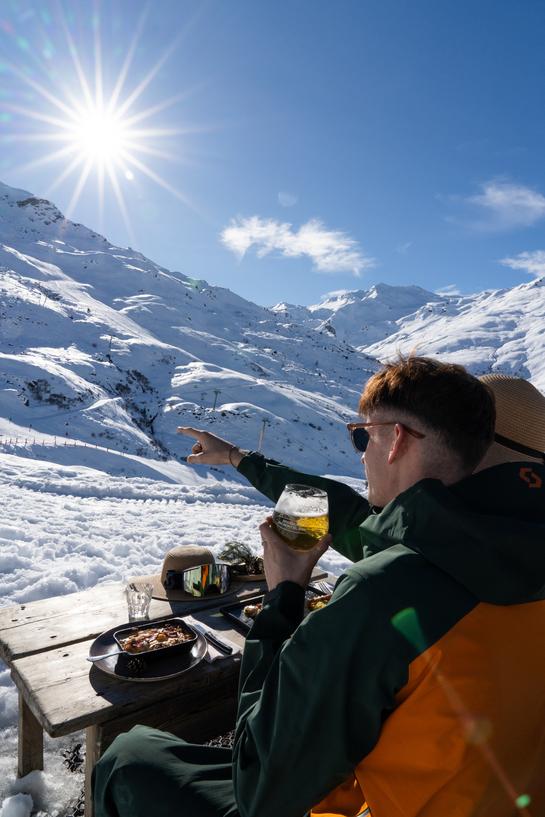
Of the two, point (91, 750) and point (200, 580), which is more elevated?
point (200, 580)

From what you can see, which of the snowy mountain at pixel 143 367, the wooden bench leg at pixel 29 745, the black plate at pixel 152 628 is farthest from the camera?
the snowy mountain at pixel 143 367

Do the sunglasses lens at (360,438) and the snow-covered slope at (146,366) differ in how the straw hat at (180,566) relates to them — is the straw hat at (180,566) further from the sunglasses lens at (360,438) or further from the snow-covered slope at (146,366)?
the snow-covered slope at (146,366)

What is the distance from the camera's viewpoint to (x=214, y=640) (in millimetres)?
2457

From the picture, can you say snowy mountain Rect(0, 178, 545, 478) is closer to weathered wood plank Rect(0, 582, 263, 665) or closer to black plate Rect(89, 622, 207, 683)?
black plate Rect(89, 622, 207, 683)

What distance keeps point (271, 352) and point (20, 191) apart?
132 meters

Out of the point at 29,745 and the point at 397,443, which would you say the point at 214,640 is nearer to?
the point at 29,745

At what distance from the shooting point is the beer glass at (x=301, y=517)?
196 centimetres

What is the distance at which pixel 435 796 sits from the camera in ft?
3.74

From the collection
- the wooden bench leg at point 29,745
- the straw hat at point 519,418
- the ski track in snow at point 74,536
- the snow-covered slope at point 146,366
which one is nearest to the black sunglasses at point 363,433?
the straw hat at point 519,418

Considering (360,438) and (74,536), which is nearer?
(360,438)

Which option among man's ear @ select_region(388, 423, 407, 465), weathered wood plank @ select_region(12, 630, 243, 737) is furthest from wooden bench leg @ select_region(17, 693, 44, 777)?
man's ear @ select_region(388, 423, 407, 465)

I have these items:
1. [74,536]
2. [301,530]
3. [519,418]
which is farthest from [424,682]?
[74,536]

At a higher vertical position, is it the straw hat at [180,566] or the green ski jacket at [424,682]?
the green ski jacket at [424,682]

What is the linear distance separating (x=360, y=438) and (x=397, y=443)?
41 centimetres
